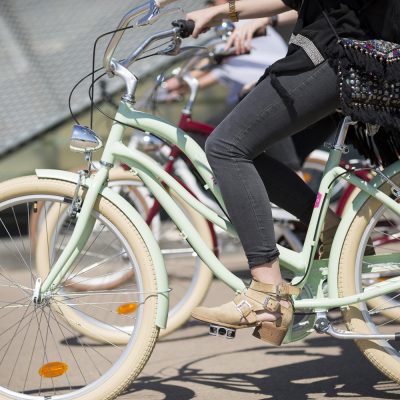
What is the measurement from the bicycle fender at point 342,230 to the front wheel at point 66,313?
672 millimetres

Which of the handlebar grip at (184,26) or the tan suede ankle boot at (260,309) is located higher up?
the handlebar grip at (184,26)

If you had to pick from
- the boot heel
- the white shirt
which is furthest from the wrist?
the boot heel

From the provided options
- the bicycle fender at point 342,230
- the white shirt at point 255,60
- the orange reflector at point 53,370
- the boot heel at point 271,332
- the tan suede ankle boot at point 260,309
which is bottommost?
the orange reflector at point 53,370

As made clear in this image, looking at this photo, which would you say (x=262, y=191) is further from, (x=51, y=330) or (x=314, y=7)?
(x=51, y=330)

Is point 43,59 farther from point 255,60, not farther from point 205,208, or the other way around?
point 205,208

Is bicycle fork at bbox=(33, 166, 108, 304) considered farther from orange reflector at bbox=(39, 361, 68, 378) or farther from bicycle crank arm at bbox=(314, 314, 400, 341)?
bicycle crank arm at bbox=(314, 314, 400, 341)

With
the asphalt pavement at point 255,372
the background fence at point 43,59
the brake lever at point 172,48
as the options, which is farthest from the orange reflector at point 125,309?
the background fence at point 43,59

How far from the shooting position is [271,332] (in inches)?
145

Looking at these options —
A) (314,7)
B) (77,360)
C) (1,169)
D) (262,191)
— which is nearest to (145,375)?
(77,360)

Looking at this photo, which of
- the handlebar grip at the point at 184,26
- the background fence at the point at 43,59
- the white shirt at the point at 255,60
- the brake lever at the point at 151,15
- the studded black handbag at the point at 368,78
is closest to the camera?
the studded black handbag at the point at 368,78

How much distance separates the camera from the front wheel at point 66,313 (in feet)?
12.3

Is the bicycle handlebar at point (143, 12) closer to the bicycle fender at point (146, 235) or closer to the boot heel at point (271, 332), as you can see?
the bicycle fender at point (146, 235)

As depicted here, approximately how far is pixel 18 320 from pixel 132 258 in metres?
0.58

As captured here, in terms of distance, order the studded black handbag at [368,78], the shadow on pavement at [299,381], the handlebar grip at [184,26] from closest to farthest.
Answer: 1. the studded black handbag at [368,78]
2. the handlebar grip at [184,26]
3. the shadow on pavement at [299,381]
